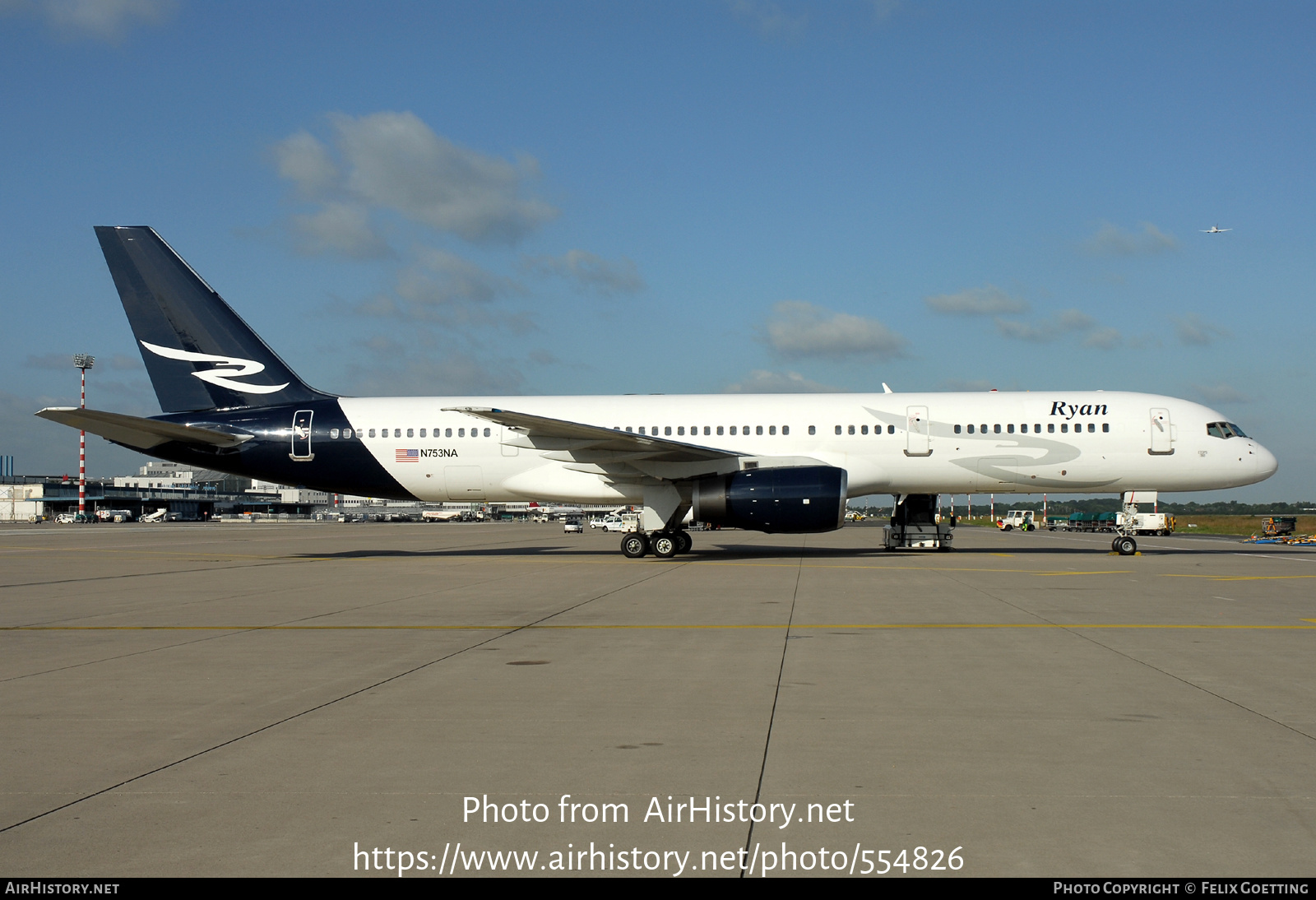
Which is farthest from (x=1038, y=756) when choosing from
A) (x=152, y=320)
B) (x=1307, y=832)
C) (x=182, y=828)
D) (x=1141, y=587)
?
(x=152, y=320)

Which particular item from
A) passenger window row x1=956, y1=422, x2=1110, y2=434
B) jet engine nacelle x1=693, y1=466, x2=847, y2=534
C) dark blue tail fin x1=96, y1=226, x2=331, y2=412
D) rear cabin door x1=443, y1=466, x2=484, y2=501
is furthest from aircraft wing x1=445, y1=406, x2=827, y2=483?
dark blue tail fin x1=96, y1=226, x2=331, y2=412

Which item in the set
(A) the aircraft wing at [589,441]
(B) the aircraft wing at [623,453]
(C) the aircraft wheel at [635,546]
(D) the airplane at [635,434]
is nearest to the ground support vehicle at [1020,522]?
(D) the airplane at [635,434]

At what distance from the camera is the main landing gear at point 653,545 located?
23.5m

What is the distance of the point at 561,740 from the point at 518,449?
62.6ft

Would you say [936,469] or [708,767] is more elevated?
[936,469]

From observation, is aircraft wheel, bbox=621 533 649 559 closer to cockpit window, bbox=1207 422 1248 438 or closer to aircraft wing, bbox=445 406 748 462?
aircraft wing, bbox=445 406 748 462

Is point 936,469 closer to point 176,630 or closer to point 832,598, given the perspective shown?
point 832,598

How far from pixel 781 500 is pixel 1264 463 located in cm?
1315

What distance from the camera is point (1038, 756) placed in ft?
17.1

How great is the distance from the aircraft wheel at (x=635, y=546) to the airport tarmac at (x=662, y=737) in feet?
33.7

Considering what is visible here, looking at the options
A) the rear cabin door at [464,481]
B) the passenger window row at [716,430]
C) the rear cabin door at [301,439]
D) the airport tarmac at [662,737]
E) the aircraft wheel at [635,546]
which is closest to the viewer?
the airport tarmac at [662,737]

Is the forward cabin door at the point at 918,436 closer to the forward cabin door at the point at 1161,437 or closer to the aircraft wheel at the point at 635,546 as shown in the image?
the forward cabin door at the point at 1161,437

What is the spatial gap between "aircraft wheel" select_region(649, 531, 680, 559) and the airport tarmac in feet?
33.1

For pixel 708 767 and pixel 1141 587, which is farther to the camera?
pixel 1141 587
